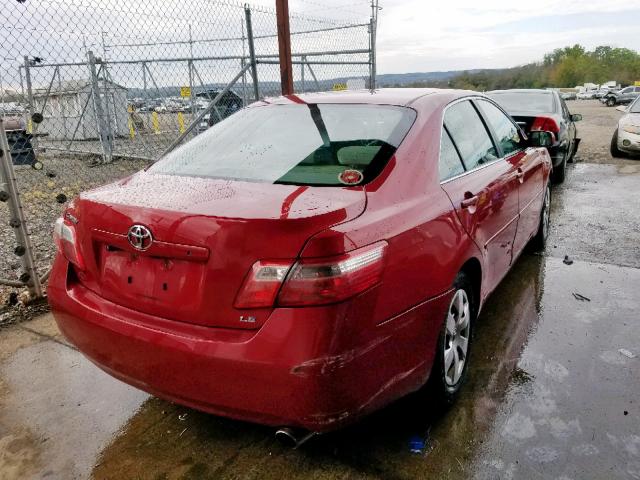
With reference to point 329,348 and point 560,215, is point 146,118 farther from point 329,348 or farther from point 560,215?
point 329,348

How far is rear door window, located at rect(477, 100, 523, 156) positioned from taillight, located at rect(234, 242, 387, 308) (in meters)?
2.17

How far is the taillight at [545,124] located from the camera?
24.2 feet

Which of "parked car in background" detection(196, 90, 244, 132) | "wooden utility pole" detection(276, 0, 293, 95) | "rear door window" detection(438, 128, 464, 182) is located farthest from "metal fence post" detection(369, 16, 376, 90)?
"rear door window" detection(438, 128, 464, 182)

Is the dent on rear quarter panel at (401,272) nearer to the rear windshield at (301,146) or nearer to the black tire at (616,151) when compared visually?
the rear windshield at (301,146)

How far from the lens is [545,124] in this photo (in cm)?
745

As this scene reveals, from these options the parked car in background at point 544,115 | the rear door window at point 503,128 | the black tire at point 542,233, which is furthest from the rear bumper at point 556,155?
the rear door window at point 503,128

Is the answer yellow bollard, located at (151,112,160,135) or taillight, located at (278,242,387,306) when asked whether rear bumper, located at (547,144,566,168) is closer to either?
taillight, located at (278,242,387,306)

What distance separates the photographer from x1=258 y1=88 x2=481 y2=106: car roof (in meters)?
2.75

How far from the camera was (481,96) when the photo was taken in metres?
3.58

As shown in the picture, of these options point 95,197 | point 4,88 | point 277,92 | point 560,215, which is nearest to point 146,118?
point 277,92

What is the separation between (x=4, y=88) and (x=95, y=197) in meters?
3.43

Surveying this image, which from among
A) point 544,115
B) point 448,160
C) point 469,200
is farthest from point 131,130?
point 469,200

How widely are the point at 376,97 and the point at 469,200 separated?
2.56 feet

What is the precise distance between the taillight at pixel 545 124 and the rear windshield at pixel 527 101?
549 mm
